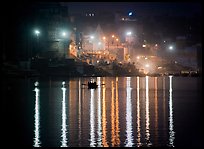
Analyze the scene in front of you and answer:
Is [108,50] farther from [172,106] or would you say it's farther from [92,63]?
[172,106]

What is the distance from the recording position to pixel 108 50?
98.9m

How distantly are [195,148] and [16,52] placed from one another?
165ft

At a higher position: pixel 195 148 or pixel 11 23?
pixel 11 23

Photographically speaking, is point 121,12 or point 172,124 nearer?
point 172,124

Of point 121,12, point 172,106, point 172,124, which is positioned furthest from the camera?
point 121,12

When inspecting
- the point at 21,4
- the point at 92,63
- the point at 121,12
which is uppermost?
the point at 121,12

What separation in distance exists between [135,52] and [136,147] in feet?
299

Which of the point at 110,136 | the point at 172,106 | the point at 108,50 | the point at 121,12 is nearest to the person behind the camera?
the point at 110,136

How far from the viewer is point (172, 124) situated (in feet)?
82.6

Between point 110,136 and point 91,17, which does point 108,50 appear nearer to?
point 91,17

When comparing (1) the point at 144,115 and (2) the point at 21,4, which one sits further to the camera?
(2) the point at 21,4

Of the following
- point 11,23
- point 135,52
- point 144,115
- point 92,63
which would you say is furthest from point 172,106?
point 135,52

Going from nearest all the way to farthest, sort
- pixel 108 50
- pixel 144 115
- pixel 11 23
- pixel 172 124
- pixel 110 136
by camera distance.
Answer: pixel 110 136 < pixel 172 124 < pixel 144 115 < pixel 11 23 < pixel 108 50

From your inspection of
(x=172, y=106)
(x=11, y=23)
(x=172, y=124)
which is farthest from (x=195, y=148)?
(x=11, y=23)
